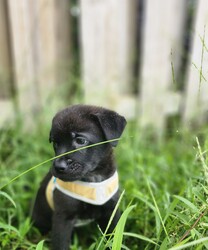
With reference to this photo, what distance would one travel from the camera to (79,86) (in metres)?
3.97

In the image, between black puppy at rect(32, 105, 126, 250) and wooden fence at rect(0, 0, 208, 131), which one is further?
wooden fence at rect(0, 0, 208, 131)

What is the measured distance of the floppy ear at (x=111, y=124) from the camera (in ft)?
6.64

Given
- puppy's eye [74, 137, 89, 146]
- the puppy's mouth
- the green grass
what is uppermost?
puppy's eye [74, 137, 89, 146]

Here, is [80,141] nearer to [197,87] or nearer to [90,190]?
[90,190]

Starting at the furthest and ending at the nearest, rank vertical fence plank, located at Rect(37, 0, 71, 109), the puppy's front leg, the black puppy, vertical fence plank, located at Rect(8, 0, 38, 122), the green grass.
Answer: vertical fence plank, located at Rect(37, 0, 71, 109) < vertical fence plank, located at Rect(8, 0, 38, 122) < the puppy's front leg < the black puppy < the green grass

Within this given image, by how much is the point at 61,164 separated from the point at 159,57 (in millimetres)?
2329

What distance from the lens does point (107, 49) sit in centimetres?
386

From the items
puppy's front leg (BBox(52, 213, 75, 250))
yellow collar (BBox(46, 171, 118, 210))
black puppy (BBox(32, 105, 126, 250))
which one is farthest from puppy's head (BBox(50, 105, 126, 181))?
puppy's front leg (BBox(52, 213, 75, 250))

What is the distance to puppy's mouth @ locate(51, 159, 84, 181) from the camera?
195 centimetres

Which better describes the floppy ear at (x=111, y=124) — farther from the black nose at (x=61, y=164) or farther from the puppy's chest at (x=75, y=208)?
the puppy's chest at (x=75, y=208)

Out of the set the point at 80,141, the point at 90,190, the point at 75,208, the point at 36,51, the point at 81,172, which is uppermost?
the point at 36,51

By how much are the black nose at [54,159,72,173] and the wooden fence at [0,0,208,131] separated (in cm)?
186

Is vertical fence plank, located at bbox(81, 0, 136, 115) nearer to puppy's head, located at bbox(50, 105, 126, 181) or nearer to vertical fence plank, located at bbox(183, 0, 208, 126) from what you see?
vertical fence plank, located at bbox(183, 0, 208, 126)

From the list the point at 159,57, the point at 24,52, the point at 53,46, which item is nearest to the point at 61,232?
the point at 24,52
